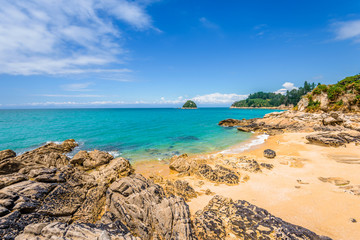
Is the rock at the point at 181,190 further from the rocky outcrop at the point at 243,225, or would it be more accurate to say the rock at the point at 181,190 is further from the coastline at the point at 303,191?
the rocky outcrop at the point at 243,225

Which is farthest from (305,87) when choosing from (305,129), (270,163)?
(270,163)

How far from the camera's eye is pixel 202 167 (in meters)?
14.4

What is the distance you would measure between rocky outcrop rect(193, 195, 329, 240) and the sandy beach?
168 cm

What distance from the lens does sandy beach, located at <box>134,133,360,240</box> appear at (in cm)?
769

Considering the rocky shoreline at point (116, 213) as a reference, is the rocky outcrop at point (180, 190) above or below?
below

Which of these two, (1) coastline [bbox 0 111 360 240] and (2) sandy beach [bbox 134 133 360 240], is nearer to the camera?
(1) coastline [bbox 0 111 360 240]

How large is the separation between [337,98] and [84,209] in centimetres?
6894

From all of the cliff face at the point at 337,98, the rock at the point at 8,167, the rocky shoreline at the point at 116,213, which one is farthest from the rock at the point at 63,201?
the cliff face at the point at 337,98

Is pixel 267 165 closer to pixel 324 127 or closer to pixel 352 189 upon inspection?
pixel 352 189

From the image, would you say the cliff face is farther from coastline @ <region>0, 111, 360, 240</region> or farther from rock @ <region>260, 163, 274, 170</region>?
rock @ <region>260, 163, 274, 170</region>

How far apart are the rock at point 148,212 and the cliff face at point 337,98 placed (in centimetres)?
6195

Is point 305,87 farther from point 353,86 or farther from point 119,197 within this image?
point 119,197

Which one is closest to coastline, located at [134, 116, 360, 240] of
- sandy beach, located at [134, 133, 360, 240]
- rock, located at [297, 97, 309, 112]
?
sandy beach, located at [134, 133, 360, 240]

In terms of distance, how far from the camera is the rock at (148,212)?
22.5ft
